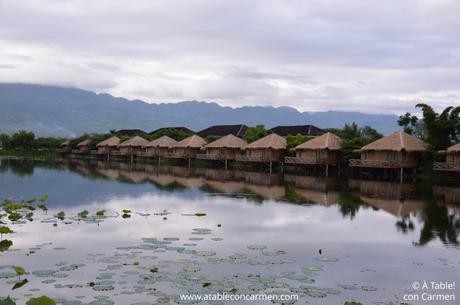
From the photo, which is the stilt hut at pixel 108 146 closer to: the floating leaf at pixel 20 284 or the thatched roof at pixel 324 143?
the thatched roof at pixel 324 143

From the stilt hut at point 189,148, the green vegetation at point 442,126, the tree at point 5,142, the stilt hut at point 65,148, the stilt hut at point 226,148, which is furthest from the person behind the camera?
the stilt hut at point 65,148

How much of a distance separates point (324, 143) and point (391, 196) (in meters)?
15.7

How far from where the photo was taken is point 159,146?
59.3m

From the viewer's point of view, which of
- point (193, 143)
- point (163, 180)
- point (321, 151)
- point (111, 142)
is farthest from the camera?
point (111, 142)

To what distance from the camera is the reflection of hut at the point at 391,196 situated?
22105 millimetres

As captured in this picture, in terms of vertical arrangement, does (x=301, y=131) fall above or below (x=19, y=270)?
above

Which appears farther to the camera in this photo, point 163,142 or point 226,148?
point 163,142

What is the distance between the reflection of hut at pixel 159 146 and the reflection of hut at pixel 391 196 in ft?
93.0

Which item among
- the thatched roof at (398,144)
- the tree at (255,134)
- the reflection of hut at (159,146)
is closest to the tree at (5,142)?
the reflection of hut at (159,146)

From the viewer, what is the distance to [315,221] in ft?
61.9

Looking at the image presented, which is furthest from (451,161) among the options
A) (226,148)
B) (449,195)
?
(226,148)

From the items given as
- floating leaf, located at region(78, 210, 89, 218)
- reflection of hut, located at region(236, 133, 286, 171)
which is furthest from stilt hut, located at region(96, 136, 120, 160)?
floating leaf, located at region(78, 210, 89, 218)

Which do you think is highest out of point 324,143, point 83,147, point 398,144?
point 398,144

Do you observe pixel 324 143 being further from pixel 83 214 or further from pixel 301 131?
pixel 83 214
